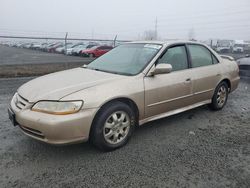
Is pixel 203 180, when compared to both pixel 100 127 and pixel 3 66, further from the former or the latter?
pixel 3 66

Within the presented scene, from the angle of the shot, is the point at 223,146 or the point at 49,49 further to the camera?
the point at 49,49

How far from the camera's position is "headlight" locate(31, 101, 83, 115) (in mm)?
2855

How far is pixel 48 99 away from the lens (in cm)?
294

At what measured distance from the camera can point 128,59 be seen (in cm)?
407

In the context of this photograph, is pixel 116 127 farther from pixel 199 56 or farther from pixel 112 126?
pixel 199 56

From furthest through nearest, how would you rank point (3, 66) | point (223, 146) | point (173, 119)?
point (3, 66) → point (173, 119) → point (223, 146)

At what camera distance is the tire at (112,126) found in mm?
3090

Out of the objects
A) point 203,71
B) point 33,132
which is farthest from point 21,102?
point 203,71

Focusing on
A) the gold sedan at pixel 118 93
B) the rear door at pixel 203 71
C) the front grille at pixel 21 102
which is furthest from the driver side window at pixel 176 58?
the front grille at pixel 21 102

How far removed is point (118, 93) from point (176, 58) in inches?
58.6

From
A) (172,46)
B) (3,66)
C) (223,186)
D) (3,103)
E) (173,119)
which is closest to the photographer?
(223,186)

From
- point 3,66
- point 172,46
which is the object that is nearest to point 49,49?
point 3,66

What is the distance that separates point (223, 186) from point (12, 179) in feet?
7.40

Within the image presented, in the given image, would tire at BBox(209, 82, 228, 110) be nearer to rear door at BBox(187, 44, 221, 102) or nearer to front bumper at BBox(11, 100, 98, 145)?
rear door at BBox(187, 44, 221, 102)
